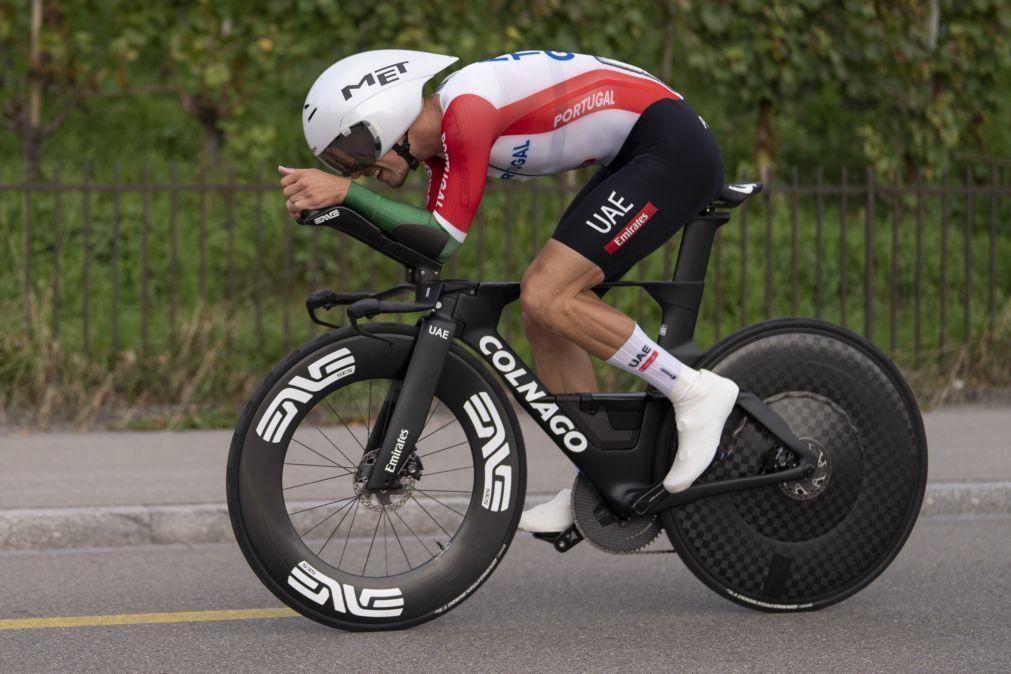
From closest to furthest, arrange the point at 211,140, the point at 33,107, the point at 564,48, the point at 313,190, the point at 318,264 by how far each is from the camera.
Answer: the point at 313,190
the point at 318,264
the point at 564,48
the point at 33,107
the point at 211,140

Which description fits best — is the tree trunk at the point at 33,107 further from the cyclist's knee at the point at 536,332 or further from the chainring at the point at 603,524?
the chainring at the point at 603,524

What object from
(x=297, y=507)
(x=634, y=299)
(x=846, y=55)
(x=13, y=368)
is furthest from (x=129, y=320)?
(x=846, y=55)

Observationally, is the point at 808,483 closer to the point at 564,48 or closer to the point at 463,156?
the point at 463,156

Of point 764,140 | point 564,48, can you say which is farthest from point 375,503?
point 764,140

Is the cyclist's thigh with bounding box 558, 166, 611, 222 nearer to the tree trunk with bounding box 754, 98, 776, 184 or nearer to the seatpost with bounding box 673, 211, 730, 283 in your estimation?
the seatpost with bounding box 673, 211, 730, 283

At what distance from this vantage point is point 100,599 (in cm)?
547

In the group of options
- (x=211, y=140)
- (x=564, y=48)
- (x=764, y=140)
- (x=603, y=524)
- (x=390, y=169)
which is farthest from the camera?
(x=764, y=140)

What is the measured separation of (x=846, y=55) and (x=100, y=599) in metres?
→ 8.15

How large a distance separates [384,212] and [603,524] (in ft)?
3.89

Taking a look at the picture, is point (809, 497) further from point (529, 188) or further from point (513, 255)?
point (513, 255)

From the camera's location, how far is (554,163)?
191 inches

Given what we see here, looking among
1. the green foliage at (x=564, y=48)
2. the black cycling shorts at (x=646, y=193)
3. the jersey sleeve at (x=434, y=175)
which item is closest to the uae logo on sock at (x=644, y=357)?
the black cycling shorts at (x=646, y=193)

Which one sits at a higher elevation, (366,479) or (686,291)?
(686,291)

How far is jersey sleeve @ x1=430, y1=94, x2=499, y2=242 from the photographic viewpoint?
178 inches
